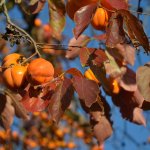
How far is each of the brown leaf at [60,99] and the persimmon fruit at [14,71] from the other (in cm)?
13

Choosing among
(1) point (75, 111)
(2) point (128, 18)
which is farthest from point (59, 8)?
(1) point (75, 111)

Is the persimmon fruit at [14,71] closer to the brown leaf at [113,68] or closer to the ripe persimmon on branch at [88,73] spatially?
the ripe persimmon on branch at [88,73]

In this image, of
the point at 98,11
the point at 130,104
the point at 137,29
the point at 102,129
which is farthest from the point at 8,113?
the point at 137,29

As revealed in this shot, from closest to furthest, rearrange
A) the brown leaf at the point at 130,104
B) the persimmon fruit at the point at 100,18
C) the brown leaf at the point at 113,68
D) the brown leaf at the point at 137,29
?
1. the brown leaf at the point at 137,29
2. the persimmon fruit at the point at 100,18
3. the brown leaf at the point at 113,68
4. the brown leaf at the point at 130,104

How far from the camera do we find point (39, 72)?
1.29 m

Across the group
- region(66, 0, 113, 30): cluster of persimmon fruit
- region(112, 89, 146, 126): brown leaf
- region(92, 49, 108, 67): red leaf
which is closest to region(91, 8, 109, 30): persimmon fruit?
region(66, 0, 113, 30): cluster of persimmon fruit

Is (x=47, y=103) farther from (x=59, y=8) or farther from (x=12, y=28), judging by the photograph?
(x=59, y=8)

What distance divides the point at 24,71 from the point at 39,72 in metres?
0.08

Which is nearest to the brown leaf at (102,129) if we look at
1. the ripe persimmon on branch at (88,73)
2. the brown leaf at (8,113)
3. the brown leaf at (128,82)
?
the ripe persimmon on branch at (88,73)

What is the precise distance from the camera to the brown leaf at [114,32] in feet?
4.15

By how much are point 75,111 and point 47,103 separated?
322cm

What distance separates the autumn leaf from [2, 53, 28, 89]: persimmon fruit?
46cm

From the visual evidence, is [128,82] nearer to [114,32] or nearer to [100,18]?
[100,18]

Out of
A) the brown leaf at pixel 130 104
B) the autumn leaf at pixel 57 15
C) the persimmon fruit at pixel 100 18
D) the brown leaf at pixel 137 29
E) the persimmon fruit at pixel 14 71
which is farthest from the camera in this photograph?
the autumn leaf at pixel 57 15
